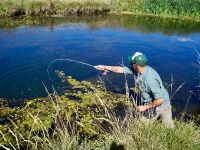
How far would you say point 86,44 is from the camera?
50.6ft

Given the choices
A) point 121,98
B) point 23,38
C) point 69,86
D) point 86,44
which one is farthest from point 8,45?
point 121,98

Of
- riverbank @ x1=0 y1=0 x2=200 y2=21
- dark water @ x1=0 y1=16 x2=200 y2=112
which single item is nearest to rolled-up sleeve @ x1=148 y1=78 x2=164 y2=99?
dark water @ x1=0 y1=16 x2=200 y2=112

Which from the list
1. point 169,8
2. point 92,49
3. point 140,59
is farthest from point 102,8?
point 140,59

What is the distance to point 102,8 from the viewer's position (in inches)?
885

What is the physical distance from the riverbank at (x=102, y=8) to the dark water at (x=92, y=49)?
1.06 metres

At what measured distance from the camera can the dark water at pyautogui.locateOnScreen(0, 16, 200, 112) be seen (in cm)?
1106

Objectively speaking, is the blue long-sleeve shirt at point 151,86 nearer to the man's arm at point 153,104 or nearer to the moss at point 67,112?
the man's arm at point 153,104

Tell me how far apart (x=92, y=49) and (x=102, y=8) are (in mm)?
8394

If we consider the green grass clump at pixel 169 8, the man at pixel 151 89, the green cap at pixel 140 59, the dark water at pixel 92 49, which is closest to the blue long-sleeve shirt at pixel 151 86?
the man at pixel 151 89

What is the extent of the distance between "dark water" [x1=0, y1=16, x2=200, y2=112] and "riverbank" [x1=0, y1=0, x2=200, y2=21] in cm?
106

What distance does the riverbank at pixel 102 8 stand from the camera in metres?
19.7

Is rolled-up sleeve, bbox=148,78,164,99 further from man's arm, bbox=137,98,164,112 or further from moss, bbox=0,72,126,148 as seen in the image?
moss, bbox=0,72,126,148

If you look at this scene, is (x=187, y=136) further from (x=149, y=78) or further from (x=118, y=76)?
(x=118, y=76)

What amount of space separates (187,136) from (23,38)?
1135cm
